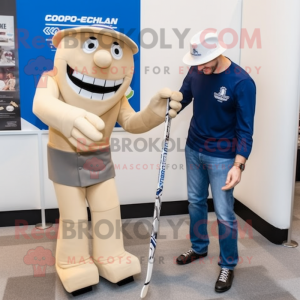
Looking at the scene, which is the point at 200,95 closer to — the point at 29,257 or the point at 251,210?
the point at 251,210

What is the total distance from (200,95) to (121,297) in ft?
4.21

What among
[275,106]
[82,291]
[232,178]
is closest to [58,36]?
[232,178]

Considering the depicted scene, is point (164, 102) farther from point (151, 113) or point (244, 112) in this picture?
point (244, 112)

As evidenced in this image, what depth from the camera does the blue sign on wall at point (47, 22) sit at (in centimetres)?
280

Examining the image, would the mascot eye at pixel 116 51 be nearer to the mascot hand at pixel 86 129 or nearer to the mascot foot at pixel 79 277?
the mascot hand at pixel 86 129

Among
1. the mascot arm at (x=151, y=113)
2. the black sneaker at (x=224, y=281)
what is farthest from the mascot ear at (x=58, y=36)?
the black sneaker at (x=224, y=281)

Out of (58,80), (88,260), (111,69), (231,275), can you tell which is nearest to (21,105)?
(58,80)

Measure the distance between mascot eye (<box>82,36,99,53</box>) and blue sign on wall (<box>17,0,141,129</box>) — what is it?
41.4 inches

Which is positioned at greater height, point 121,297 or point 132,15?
point 132,15

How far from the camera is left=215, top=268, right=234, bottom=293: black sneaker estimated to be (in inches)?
84.4

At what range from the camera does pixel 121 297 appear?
6.87 feet

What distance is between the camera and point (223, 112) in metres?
2.08

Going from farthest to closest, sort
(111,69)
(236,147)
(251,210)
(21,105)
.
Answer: (251,210) → (21,105) → (236,147) → (111,69)

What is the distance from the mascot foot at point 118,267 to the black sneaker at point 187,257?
0.37 meters
